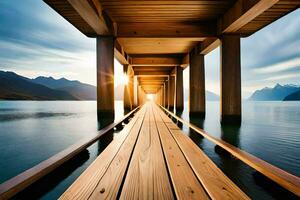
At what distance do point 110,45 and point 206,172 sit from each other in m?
6.66

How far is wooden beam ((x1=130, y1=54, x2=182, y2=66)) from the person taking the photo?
43.6 ft

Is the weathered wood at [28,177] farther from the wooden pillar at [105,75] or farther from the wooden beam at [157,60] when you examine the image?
the wooden beam at [157,60]

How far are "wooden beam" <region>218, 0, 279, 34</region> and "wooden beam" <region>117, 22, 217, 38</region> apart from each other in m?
0.46

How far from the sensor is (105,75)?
750cm

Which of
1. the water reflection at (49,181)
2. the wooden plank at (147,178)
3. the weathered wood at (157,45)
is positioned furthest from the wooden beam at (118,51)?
the wooden plank at (147,178)

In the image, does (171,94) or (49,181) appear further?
(171,94)

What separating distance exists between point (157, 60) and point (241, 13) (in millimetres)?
8247

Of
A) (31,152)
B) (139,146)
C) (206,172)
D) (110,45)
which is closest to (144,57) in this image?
(110,45)

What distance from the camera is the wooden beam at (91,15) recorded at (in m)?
4.64

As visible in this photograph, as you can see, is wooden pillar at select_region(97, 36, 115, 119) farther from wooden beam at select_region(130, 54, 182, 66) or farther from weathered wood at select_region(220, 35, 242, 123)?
wooden beam at select_region(130, 54, 182, 66)

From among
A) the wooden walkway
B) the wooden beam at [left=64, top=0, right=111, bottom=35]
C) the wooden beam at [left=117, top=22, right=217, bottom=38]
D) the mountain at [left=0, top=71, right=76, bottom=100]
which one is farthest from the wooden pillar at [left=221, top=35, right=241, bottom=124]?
the mountain at [left=0, top=71, right=76, bottom=100]

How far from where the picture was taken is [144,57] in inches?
545

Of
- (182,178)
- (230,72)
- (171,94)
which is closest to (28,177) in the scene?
(182,178)

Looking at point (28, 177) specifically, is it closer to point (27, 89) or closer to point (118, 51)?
point (118, 51)
